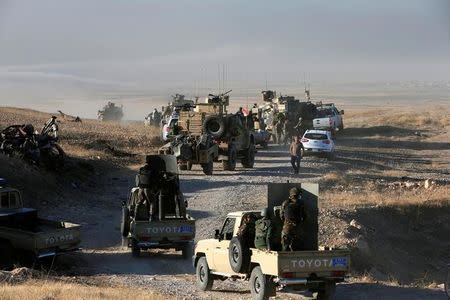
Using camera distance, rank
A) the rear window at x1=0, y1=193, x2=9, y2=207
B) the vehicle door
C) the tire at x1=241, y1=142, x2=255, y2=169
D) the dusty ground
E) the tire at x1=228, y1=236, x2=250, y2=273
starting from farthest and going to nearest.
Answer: the tire at x1=241, y1=142, x2=255, y2=169 < the rear window at x1=0, y1=193, x2=9, y2=207 < the dusty ground < the vehicle door < the tire at x1=228, y1=236, x2=250, y2=273

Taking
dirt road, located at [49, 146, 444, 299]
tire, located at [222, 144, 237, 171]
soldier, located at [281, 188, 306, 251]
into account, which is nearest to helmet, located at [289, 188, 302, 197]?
soldier, located at [281, 188, 306, 251]

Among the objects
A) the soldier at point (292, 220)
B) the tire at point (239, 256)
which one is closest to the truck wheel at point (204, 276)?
the tire at point (239, 256)

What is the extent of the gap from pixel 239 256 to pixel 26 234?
5.04m

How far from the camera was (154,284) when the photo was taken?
17234 mm

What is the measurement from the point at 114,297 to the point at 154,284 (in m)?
2.89

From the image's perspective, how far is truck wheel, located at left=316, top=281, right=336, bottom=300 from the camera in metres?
15.0

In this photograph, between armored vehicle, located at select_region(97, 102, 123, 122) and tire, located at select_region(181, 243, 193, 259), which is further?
armored vehicle, located at select_region(97, 102, 123, 122)

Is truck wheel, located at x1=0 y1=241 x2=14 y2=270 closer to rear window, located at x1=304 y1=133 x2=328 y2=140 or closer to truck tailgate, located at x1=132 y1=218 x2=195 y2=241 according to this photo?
truck tailgate, located at x1=132 y1=218 x2=195 y2=241

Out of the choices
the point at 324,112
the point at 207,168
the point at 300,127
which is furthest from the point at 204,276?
the point at 324,112

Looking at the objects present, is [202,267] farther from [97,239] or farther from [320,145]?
[320,145]

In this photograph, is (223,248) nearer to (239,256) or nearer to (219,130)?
(239,256)

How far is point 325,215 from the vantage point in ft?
84.9

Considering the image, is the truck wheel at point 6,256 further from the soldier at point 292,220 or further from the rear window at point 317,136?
the rear window at point 317,136

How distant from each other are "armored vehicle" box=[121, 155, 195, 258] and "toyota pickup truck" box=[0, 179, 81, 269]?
5.34 ft
